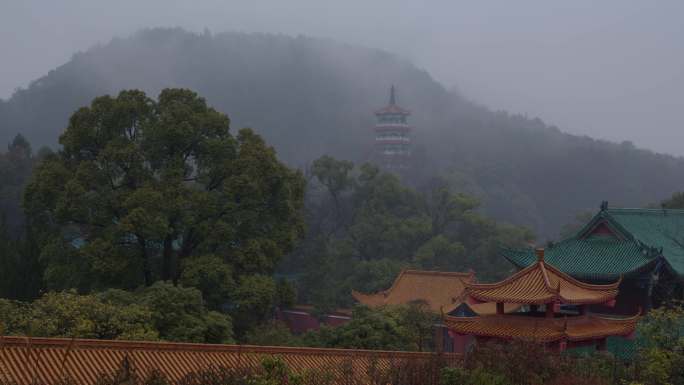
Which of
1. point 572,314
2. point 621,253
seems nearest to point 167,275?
point 572,314

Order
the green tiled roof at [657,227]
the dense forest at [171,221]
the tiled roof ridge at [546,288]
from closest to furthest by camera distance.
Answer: the tiled roof ridge at [546,288] < the dense forest at [171,221] < the green tiled roof at [657,227]

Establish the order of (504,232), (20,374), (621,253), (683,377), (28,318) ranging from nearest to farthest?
(20,374) < (683,377) < (28,318) < (621,253) < (504,232)

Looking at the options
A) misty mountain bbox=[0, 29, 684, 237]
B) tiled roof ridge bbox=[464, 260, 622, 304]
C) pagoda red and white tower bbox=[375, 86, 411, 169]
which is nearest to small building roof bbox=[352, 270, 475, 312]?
tiled roof ridge bbox=[464, 260, 622, 304]

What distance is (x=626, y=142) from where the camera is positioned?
11956 cm

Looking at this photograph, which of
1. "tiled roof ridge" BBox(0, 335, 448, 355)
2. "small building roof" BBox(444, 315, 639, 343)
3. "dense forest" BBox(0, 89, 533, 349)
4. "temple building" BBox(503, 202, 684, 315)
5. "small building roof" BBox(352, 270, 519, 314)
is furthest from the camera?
"small building roof" BBox(352, 270, 519, 314)

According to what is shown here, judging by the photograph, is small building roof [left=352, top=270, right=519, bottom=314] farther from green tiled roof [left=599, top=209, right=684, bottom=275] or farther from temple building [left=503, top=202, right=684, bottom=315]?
green tiled roof [left=599, top=209, right=684, bottom=275]

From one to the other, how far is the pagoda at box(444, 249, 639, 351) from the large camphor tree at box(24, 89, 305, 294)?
286 inches

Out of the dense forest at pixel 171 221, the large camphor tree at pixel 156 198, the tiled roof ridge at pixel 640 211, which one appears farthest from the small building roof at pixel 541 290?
the large camphor tree at pixel 156 198

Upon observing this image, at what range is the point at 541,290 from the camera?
1973 cm

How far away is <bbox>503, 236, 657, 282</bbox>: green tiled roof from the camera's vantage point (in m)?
22.6

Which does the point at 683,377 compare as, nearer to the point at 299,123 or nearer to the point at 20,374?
the point at 20,374

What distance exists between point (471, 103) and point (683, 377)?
118999mm

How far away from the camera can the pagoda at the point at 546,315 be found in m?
19.5

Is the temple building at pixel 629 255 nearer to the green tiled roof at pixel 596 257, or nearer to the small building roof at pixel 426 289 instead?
the green tiled roof at pixel 596 257
